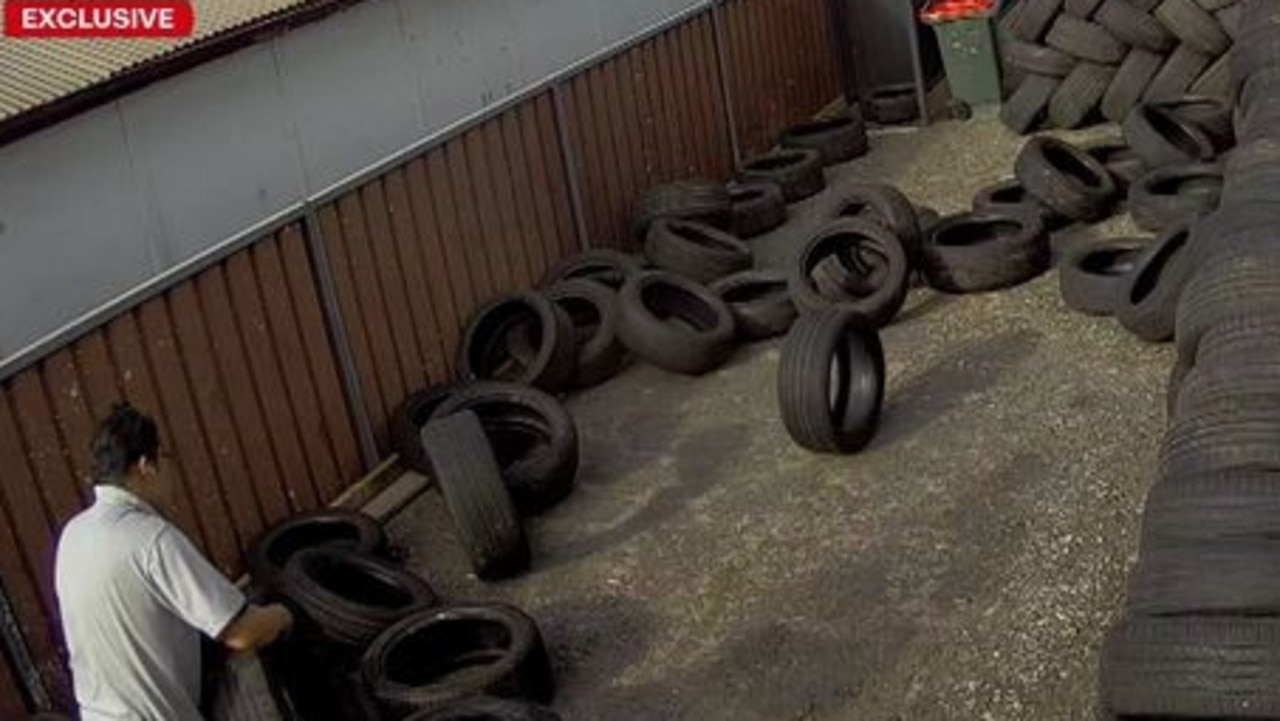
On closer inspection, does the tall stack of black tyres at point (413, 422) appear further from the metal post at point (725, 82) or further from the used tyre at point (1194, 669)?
the metal post at point (725, 82)

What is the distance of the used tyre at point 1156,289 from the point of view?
30.4 feet

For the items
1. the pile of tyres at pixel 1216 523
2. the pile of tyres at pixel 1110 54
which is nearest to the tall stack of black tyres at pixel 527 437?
the pile of tyres at pixel 1216 523

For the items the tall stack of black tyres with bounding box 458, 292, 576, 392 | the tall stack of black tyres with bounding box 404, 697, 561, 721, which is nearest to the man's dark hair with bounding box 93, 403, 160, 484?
the tall stack of black tyres with bounding box 404, 697, 561, 721

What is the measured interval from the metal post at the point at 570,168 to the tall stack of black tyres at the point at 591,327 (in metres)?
1.08

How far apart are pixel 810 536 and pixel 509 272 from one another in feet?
13.0

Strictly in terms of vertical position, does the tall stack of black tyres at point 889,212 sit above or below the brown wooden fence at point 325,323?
below

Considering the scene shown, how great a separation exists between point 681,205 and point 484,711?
6797mm

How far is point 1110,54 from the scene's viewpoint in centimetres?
1383

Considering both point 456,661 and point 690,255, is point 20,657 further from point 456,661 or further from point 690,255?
point 690,255

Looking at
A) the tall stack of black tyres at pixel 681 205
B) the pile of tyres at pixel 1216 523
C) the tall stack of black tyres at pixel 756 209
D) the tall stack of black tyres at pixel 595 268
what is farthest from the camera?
the tall stack of black tyres at pixel 756 209

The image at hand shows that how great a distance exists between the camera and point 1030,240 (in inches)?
435

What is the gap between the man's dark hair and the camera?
5.10 metres

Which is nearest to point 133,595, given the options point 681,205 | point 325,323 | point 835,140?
point 325,323

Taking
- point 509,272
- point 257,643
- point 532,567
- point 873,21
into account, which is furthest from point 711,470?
point 873,21
